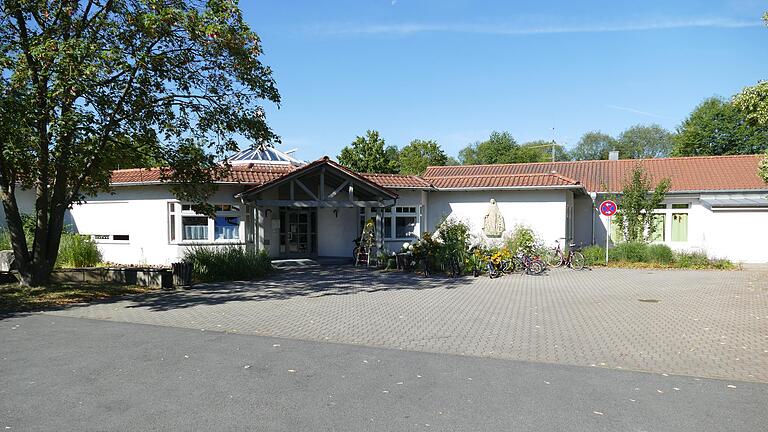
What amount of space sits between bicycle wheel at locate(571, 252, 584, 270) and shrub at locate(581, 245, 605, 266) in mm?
1250

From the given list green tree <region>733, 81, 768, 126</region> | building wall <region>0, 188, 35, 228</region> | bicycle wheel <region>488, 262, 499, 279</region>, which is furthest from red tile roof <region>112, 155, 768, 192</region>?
green tree <region>733, 81, 768, 126</region>

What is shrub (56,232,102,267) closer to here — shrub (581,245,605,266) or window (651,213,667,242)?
shrub (581,245,605,266)

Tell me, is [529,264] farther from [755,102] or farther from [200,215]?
[200,215]

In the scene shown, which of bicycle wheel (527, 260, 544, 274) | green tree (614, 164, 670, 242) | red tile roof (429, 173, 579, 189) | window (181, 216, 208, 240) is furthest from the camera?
green tree (614, 164, 670, 242)

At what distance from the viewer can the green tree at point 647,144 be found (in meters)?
76.7

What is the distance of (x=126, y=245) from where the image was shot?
834 inches

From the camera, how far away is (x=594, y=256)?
71.2 ft

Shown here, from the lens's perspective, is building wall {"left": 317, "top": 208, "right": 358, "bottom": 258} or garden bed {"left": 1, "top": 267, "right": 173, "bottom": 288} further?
building wall {"left": 317, "top": 208, "right": 358, "bottom": 258}

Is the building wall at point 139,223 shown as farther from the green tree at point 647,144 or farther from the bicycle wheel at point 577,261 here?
the green tree at point 647,144

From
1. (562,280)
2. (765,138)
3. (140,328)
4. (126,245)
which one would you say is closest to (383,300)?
(140,328)

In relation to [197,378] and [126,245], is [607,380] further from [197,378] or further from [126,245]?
[126,245]

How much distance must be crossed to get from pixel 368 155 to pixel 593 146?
45184 millimetres

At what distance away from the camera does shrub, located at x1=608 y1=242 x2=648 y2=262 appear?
2159 cm

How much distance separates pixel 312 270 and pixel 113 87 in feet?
30.0
